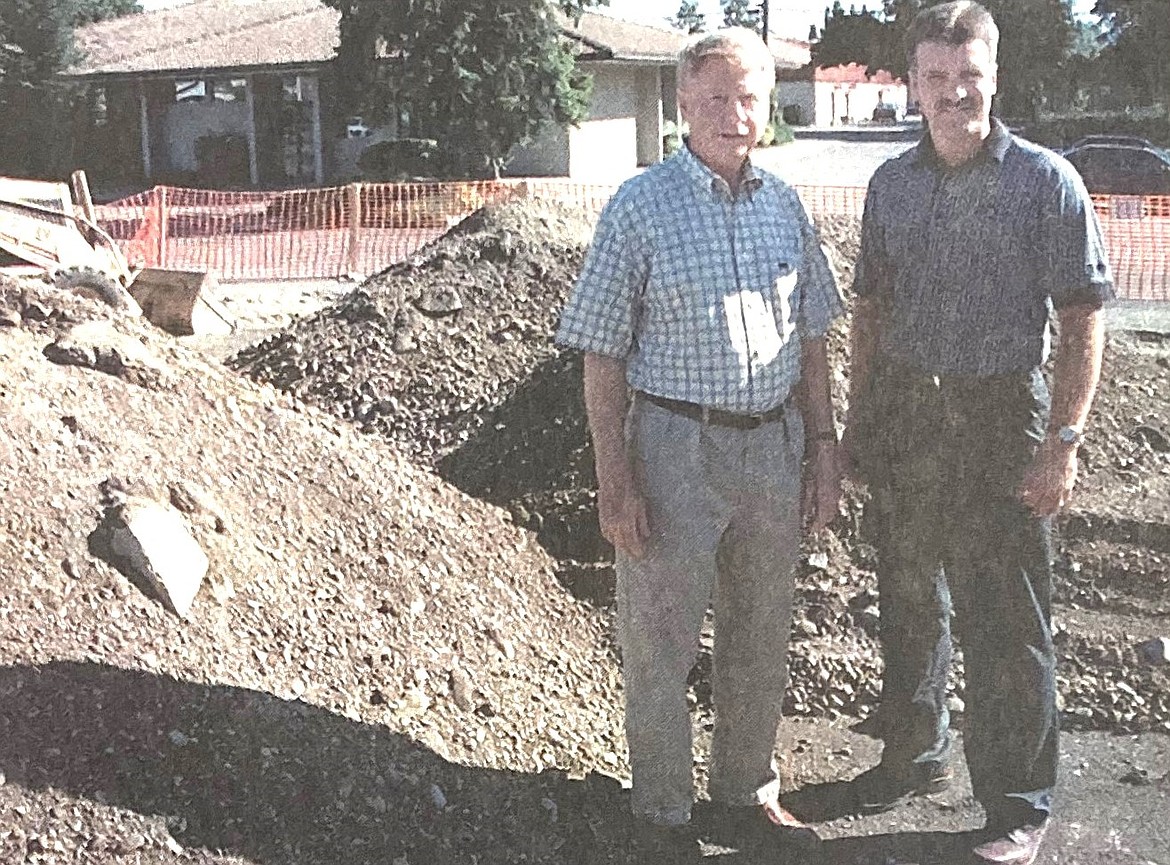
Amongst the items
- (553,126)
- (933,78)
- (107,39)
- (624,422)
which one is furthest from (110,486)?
(107,39)

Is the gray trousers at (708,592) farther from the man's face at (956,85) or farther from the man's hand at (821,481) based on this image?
the man's face at (956,85)

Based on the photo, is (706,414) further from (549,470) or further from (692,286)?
(549,470)

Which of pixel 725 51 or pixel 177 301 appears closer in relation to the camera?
pixel 725 51

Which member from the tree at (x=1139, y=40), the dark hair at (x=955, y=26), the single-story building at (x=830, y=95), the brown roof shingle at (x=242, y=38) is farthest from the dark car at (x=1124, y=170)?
the single-story building at (x=830, y=95)

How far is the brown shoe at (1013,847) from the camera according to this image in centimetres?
384

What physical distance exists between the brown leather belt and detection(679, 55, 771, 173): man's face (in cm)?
56

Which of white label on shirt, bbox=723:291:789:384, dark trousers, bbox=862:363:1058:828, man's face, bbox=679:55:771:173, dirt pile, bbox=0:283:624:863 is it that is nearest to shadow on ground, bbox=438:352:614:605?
dirt pile, bbox=0:283:624:863

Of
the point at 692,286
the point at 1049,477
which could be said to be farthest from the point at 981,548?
the point at 692,286

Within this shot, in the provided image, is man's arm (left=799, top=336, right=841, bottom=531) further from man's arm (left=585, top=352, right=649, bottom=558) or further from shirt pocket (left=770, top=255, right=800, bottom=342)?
man's arm (left=585, top=352, right=649, bottom=558)

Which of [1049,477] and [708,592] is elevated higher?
[1049,477]

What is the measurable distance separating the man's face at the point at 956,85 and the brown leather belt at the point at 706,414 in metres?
0.83

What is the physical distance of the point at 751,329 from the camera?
136 inches

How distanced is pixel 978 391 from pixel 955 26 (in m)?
0.90

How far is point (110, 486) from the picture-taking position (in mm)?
4422
